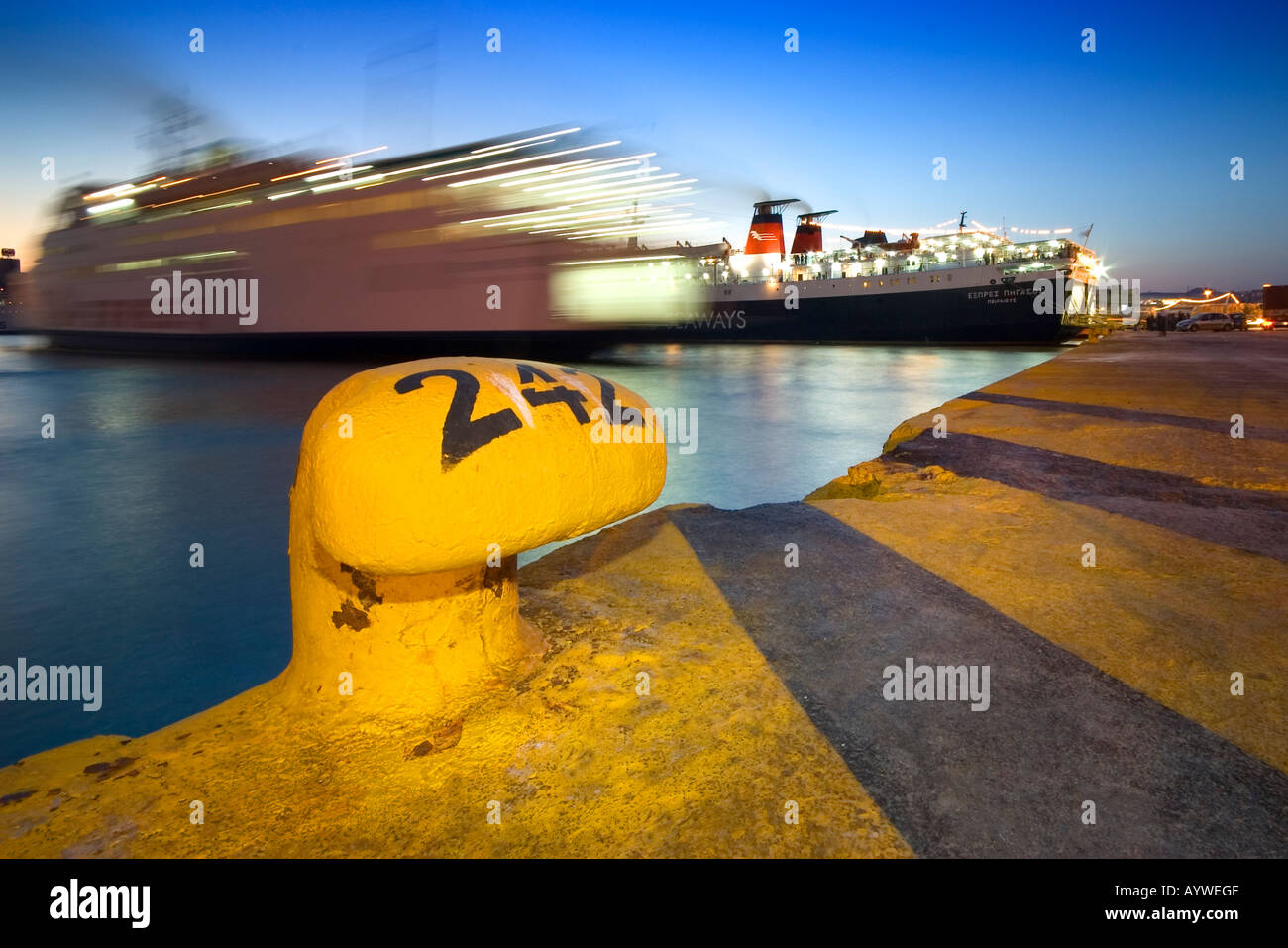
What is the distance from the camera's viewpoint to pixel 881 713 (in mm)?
2062

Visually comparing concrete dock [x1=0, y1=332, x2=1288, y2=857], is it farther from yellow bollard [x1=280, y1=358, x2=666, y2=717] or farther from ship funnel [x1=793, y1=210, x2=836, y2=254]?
ship funnel [x1=793, y1=210, x2=836, y2=254]

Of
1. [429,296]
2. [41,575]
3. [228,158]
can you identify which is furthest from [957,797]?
[228,158]

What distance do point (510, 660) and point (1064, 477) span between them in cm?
461

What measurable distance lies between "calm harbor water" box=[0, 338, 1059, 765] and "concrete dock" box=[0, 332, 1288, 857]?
206 cm

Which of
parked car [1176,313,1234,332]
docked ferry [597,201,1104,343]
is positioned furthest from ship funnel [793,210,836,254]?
parked car [1176,313,1234,332]

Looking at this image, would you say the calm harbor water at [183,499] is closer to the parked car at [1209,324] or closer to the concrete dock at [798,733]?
the concrete dock at [798,733]

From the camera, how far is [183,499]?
322 inches

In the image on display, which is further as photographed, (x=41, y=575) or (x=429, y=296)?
(x=429, y=296)

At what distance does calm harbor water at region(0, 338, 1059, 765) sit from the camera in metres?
4.02

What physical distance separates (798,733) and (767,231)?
54.5 meters

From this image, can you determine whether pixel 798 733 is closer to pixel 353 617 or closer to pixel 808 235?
pixel 353 617

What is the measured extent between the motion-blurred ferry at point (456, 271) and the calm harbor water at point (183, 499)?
8939 millimetres

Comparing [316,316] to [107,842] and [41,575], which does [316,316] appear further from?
[107,842]
